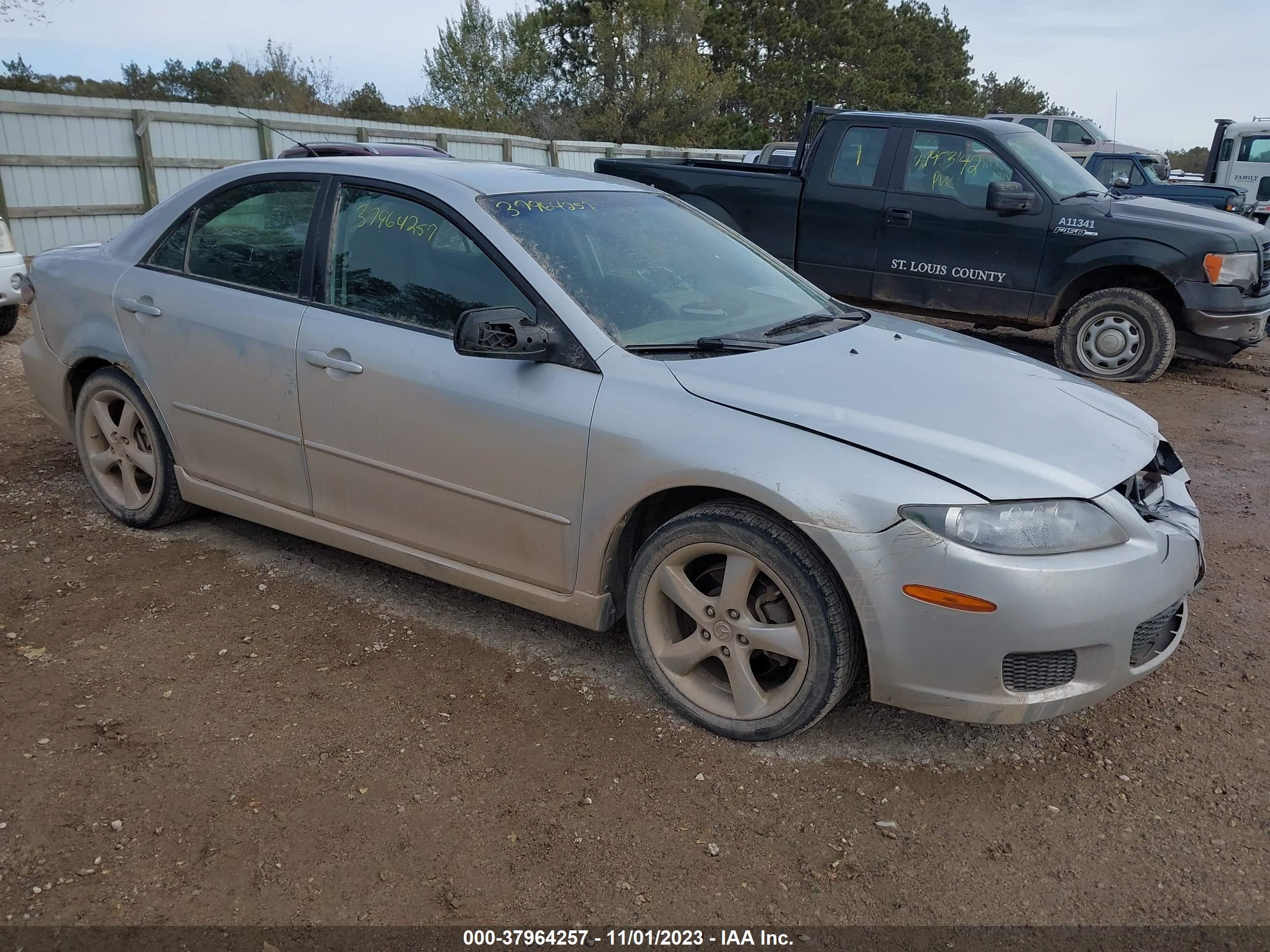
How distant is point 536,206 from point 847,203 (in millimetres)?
5411

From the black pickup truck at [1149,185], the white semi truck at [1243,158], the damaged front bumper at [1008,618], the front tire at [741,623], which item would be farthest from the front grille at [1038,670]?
the white semi truck at [1243,158]

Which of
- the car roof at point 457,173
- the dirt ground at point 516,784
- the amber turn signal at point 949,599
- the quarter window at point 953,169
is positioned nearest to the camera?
the dirt ground at point 516,784

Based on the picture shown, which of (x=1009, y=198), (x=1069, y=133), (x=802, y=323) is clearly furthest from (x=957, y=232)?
(x=1069, y=133)

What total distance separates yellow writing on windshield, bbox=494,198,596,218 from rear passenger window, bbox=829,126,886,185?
17.1 ft

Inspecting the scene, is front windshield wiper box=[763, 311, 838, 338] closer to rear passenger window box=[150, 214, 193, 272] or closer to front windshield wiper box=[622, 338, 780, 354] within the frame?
front windshield wiper box=[622, 338, 780, 354]

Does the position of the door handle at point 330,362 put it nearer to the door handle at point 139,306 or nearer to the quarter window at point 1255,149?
the door handle at point 139,306

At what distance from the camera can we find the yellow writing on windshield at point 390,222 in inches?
141

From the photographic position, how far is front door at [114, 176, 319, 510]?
3.83 m

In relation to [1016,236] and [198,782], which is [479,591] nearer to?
[198,782]

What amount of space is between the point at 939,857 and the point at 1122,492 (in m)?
1.18

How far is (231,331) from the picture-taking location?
391cm

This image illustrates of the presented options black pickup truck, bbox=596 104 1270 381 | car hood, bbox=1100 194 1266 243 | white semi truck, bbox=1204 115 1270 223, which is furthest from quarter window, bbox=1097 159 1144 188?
car hood, bbox=1100 194 1266 243

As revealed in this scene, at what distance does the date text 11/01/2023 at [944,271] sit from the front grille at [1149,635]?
5.62 m

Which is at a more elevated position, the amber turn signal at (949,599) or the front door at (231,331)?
the front door at (231,331)
